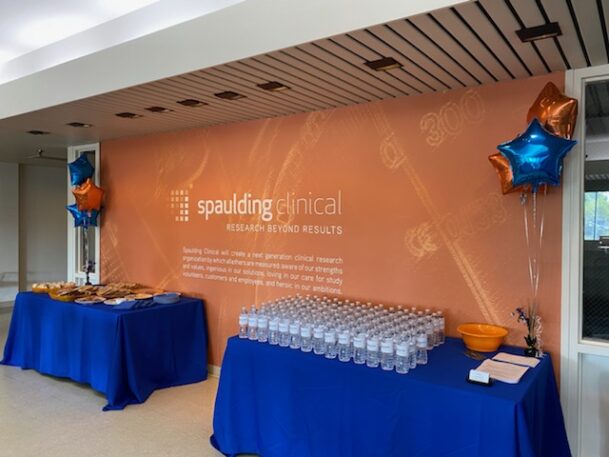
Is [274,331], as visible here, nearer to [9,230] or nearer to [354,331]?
[354,331]

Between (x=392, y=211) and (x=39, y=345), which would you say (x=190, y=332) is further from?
(x=392, y=211)

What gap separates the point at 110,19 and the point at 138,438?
3.34 metres

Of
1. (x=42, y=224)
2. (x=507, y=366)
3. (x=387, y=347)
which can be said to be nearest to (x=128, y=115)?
(x=387, y=347)

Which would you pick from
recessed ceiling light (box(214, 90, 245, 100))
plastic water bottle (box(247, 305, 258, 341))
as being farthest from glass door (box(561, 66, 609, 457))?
recessed ceiling light (box(214, 90, 245, 100))

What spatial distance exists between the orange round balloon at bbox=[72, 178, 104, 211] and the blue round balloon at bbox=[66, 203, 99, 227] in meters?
0.07

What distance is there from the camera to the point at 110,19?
3877 mm

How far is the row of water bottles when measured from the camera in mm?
2540

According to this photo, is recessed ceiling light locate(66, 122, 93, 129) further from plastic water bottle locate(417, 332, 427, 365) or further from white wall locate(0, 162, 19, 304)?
white wall locate(0, 162, 19, 304)

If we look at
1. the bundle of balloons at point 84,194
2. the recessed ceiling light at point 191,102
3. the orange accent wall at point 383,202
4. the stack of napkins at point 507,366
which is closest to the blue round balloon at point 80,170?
the bundle of balloons at point 84,194

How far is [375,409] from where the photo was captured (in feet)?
8.01

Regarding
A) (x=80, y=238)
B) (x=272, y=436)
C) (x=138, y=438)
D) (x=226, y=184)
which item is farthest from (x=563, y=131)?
(x=80, y=238)

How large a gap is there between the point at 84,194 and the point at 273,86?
314 cm

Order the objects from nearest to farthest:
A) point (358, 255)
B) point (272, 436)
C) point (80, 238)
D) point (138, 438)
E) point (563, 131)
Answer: point (563, 131), point (272, 436), point (138, 438), point (358, 255), point (80, 238)

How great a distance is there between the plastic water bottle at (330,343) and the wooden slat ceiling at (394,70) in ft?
5.25
